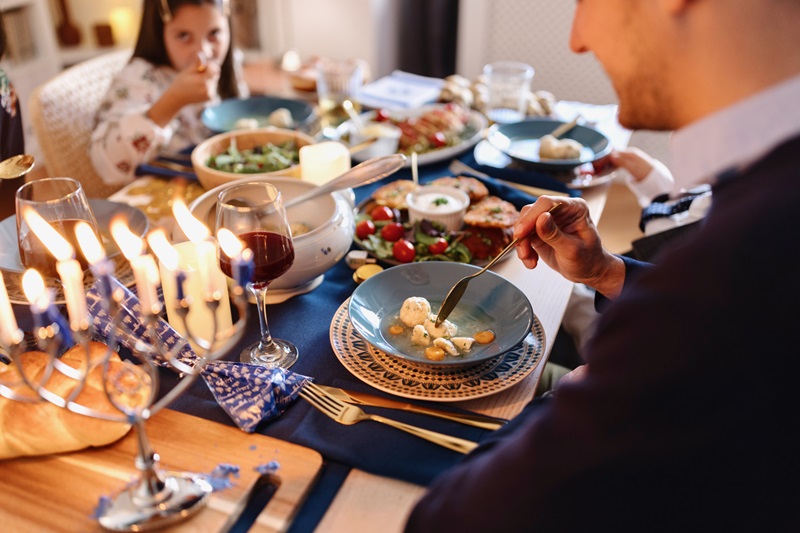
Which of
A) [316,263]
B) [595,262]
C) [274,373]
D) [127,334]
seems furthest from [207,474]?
[595,262]

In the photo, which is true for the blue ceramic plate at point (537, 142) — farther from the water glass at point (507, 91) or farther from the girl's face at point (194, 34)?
the girl's face at point (194, 34)

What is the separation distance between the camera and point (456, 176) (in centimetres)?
181

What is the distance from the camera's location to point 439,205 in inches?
61.7

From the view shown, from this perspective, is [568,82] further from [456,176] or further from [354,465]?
[354,465]

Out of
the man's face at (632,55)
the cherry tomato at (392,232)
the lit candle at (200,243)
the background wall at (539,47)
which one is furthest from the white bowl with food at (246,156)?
the background wall at (539,47)

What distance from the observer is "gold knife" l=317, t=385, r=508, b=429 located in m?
0.98

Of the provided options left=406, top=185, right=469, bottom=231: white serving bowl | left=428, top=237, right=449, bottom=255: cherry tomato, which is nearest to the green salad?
left=406, top=185, right=469, bottom=231: white serving bowl

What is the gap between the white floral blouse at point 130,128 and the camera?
76.2 inches

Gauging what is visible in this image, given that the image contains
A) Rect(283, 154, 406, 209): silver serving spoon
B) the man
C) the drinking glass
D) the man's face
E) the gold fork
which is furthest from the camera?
Rect(283, 154, 406, 209): silver serving spoon

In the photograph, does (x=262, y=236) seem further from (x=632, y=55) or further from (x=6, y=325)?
(x=632, y=55)

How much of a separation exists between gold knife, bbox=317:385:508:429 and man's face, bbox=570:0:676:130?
44 centimetres

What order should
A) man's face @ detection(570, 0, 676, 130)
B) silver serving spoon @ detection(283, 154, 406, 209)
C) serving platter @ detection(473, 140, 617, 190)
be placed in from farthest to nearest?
serving platter @ detection(473, 140, 617, 190), silver serving spoon @ detection(283, 154, 406, 209), man's face @ detection(570, 0, 676, 130)

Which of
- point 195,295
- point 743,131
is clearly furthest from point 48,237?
point 743,131

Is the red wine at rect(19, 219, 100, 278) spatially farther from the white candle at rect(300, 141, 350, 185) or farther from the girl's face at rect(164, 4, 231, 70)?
the girl's face at rect(164, 4, 231, 70)
